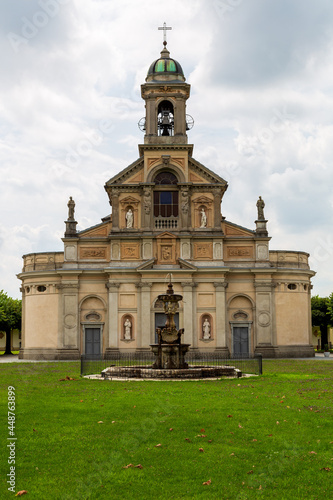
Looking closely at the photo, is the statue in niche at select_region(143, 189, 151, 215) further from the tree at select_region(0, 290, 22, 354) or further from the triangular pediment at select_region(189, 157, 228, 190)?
the tree at select_region(0, 290, 22, 354)

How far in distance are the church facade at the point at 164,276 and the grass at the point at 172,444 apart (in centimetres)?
2847

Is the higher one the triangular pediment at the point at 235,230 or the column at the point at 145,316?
the triangular pediment at the point at 235,230

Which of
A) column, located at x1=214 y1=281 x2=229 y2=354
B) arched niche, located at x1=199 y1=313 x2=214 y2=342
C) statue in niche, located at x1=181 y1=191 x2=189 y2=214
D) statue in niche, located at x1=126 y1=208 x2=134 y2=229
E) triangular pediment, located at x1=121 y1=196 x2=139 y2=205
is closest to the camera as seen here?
column, located at x1=214 y1=281 x2=229 y2=354

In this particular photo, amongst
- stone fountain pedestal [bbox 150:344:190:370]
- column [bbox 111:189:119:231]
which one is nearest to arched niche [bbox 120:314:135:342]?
column [bbox 111:189:119:231]

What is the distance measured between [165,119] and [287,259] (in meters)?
17.3

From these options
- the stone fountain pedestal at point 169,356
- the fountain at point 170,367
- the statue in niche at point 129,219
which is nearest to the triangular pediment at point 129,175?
the statue in niche at point 129,219

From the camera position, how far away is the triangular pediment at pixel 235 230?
51.6 metres

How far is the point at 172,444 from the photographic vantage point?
12172 mm

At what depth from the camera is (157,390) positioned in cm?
2117

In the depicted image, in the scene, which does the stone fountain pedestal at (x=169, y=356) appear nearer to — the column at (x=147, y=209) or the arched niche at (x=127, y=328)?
the arched niche at (x=127, y=328)

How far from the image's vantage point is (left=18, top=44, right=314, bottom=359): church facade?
4919 cm

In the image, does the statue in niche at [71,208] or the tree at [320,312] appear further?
the tree at [320,312]

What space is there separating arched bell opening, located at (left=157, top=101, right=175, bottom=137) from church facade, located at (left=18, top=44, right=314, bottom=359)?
8.67 ft

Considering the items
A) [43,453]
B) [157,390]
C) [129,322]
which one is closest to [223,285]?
[129,322]
